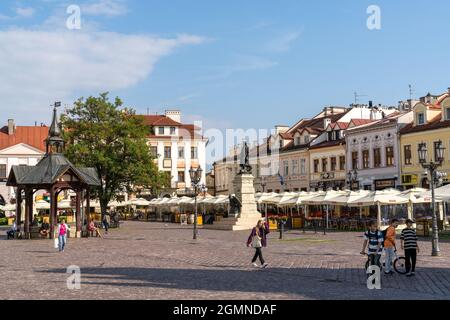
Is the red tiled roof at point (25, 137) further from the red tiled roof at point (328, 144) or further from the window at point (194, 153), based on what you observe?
the red tiled roof at point (328, 144)

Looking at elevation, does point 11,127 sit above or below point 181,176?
above

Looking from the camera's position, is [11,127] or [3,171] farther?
[11,127]

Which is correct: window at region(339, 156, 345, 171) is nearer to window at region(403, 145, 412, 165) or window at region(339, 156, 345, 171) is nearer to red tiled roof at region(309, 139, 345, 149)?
red tiled roof at region(309, 139, 345, 149)

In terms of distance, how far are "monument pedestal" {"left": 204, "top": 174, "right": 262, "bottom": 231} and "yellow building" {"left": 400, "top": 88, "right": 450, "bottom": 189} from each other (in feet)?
48.6

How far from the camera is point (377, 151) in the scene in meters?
56.8

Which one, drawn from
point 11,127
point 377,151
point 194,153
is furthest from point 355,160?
point 11,127

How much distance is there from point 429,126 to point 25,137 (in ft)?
184

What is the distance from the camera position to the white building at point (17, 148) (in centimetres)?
7956

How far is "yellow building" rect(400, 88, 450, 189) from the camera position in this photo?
49.2 m

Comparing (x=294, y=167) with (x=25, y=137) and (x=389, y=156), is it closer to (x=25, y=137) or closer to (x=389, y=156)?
(x=389, y=156)

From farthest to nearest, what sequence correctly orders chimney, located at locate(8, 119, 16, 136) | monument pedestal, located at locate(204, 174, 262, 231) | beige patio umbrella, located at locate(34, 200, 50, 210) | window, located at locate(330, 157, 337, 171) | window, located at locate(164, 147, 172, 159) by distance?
window, located at locate(164, 147, 172, 159)
chimney, located at locate(8, 119, 16, 136)
window, located at locate(330, 157, 337, 171)
beige patio umbrella, located at locate(34, 200, 50, 210)
monument pedestal, located at locate(204, 174, 262, 231)

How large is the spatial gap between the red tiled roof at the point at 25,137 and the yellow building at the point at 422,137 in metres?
49.9

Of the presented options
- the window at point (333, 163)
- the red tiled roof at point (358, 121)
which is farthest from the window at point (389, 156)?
the window at point (333, 163)

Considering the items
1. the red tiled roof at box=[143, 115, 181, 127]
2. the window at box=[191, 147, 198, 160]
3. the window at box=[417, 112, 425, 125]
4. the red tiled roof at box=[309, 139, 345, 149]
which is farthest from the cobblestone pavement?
the red tiled roof at box=[143, 115, 181, 127]
